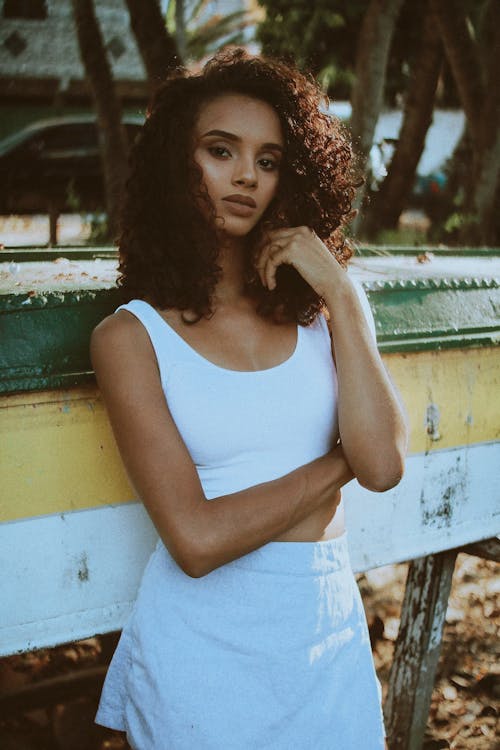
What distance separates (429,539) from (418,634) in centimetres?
50

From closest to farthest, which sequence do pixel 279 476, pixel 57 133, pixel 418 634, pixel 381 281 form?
pixel 279 476 < pixel 381 281 < pixel 418 634 < pixel 57 133

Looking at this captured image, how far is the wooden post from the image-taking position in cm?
263

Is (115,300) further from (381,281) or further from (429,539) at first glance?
(429,539)

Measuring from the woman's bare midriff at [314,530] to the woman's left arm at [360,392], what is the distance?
116 millimetres

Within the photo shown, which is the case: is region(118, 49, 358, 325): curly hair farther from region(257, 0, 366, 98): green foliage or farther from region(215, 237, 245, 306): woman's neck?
region(257, 0, 366, 98): green foliage

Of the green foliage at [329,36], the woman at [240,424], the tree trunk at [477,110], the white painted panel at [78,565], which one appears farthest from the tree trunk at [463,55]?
the green foliage at [329,36]

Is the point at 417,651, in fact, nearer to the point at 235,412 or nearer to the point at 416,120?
the point at 235,412

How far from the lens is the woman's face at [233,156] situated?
162 centimetres

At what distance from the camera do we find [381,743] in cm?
161

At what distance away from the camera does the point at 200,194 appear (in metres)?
1.60

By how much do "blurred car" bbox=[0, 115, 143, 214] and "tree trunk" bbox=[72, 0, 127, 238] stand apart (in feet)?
23.1

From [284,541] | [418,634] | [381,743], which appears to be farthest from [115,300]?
[418,634]

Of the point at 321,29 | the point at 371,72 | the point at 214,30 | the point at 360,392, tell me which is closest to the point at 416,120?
the point at 371,72

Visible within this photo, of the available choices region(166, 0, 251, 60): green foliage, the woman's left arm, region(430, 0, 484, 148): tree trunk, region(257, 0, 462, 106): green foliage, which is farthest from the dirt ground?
region(166, 0, 251, 60): green foliage
